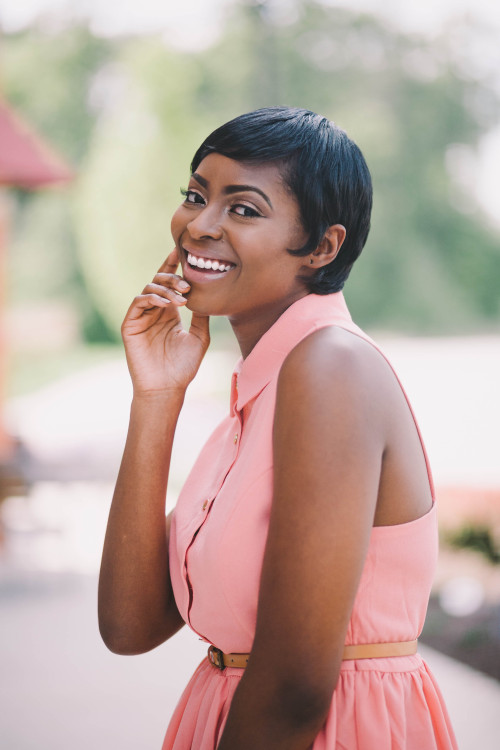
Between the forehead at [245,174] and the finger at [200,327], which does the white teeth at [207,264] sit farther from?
the finger at [200,327]

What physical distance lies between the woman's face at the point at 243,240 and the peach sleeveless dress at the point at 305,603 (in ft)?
0.22

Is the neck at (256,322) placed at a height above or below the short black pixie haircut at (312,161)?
below

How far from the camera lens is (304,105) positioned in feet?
48.2

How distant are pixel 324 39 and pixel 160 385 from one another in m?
14.0

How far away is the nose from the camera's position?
1428mm

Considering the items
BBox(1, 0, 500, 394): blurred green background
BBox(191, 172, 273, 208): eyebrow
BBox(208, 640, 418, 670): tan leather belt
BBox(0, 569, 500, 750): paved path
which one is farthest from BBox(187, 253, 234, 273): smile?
BBox(1, 0, 500, 394): blurred green background

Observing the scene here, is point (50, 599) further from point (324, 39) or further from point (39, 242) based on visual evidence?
point (39, 242)

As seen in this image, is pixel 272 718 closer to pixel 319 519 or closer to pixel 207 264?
pixel 319 519

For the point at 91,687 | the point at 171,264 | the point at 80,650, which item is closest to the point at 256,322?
the point at 171,264

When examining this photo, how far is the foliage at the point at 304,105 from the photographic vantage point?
1431 centimetres

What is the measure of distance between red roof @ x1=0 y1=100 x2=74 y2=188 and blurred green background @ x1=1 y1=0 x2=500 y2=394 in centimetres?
468

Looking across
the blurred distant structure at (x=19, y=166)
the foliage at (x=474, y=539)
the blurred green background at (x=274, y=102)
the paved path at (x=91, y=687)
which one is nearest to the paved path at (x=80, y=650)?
the paved path at (x=91, y=687)

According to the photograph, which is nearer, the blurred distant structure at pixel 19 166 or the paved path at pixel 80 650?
the paved path at pixel 80 650

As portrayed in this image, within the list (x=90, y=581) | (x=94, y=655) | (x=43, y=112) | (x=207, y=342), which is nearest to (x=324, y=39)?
(x=43, y=112)
